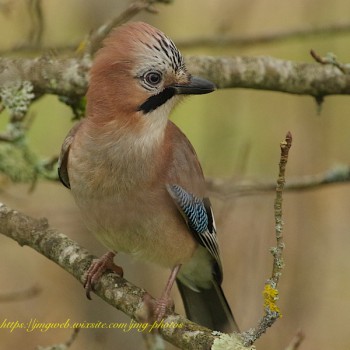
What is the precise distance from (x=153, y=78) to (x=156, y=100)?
0.13 meters

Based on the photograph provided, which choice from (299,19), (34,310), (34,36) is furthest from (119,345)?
(299,19)

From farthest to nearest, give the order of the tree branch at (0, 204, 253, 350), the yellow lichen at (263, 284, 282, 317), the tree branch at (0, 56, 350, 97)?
the tree branch at (0, 56, 350, 97) < the tree branch at (0, 204, 253, 350) < the yellow lichen at (263, 284, 282, 317)

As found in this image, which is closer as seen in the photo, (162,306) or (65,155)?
(162,306)

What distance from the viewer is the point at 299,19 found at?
35.2 ft

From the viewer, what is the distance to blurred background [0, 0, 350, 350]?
7434mm

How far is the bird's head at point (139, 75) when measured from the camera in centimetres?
468

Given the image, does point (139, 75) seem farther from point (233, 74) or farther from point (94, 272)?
point (94, 272)

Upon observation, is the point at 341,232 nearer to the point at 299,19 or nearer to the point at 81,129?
the point at 299,19

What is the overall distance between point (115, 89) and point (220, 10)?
493cm

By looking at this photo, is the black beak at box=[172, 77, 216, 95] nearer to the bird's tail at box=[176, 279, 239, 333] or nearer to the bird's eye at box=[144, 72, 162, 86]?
the bird's eye at box=[144, 72, 162, 86]

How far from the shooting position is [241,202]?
9188 mm

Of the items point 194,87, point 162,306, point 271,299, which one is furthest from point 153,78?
point 271,299

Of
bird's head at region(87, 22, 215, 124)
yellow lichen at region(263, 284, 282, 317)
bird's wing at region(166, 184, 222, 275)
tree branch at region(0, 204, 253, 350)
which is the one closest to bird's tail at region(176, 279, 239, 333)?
bird's wing at region(166, 184, 222, 275)

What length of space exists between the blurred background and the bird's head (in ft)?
5.25
